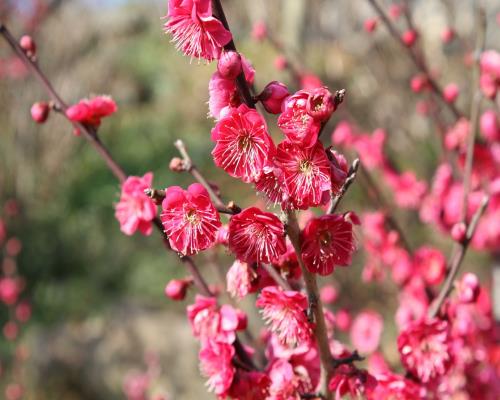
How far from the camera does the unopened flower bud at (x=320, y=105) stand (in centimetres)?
67

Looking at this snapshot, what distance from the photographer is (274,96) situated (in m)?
0.73

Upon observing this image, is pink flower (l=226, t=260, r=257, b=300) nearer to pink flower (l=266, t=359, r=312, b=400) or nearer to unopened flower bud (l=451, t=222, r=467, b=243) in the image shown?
pink flower (l=266, t=359, r=312, b=400)

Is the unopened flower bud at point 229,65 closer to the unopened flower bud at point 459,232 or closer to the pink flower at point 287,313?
the pink flower at point 287,313

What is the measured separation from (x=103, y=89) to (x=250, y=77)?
23.9 feet

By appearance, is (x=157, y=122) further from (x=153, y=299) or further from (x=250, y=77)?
(x=250, y=77)

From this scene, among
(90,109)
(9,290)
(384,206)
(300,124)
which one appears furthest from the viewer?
(9,290)

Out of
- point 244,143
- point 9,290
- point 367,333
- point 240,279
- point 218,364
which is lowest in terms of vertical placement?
point 367,333

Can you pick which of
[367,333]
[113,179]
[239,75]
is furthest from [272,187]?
[113,179]

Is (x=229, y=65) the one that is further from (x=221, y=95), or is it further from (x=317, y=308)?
(x=317, y=308)

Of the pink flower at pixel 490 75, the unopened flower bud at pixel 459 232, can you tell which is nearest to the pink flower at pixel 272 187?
the unopened flower bud at pixel 459 232

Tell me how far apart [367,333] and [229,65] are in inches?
60.8

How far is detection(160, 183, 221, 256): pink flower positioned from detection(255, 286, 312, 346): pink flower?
14 cm

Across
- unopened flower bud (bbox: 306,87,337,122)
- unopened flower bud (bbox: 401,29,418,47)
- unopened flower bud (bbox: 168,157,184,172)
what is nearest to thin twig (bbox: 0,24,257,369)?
unopened flower bud (bbox: 168,157,184,172)

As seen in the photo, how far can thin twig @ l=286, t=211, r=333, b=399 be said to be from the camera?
0.76m
